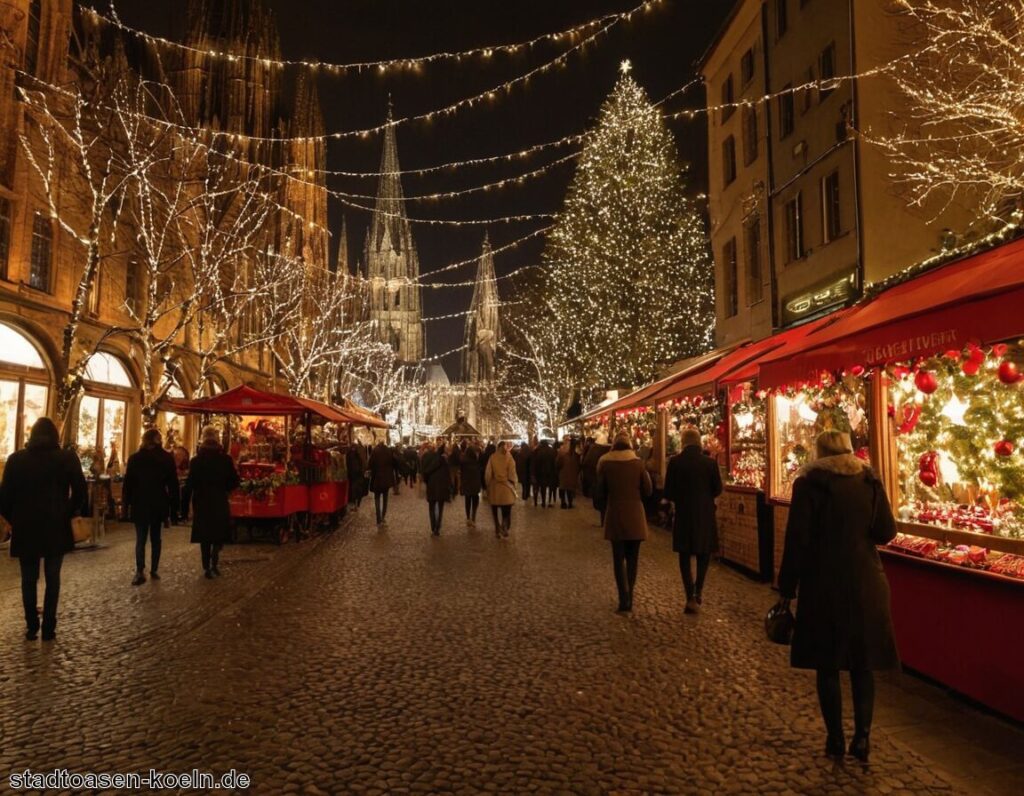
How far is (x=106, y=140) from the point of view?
15.9m

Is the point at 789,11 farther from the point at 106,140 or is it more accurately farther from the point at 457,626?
the point at 457,626

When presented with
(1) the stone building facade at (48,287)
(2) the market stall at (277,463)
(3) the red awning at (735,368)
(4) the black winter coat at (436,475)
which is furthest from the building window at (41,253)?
(3) the red awning at (735,368)

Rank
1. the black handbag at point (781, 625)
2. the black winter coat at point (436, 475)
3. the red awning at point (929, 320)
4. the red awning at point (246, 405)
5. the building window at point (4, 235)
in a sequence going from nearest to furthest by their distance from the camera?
the black handbag at point (781, 625), the red awning at point (929, 320), the red awning at point (246, 405), the black winter coat at point (436, 475), the building window at point (4, 235)

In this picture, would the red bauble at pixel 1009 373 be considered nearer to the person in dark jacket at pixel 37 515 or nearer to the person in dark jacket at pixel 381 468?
the person in dark jacket at pixel 37 515

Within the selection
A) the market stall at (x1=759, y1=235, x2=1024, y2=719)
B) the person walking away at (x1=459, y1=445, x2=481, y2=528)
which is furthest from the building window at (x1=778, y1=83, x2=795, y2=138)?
the market stall at (x1=759, y1=235, x2=1024, y2=719)

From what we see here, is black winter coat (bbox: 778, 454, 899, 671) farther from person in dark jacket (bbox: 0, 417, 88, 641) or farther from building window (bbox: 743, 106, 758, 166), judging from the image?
building window (bbox: 743, 106, 758, 166)

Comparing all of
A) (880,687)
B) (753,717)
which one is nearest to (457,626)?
(753,717)

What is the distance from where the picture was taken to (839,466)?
4.24 meters

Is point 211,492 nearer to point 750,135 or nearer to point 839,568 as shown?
point 839,568

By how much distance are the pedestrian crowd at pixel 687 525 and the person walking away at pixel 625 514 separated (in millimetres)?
11

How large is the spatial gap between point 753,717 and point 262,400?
11476 mm

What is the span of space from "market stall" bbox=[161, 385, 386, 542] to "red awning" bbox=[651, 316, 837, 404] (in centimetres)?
682

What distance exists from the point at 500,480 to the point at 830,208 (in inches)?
401

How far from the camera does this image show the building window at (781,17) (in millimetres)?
19406
